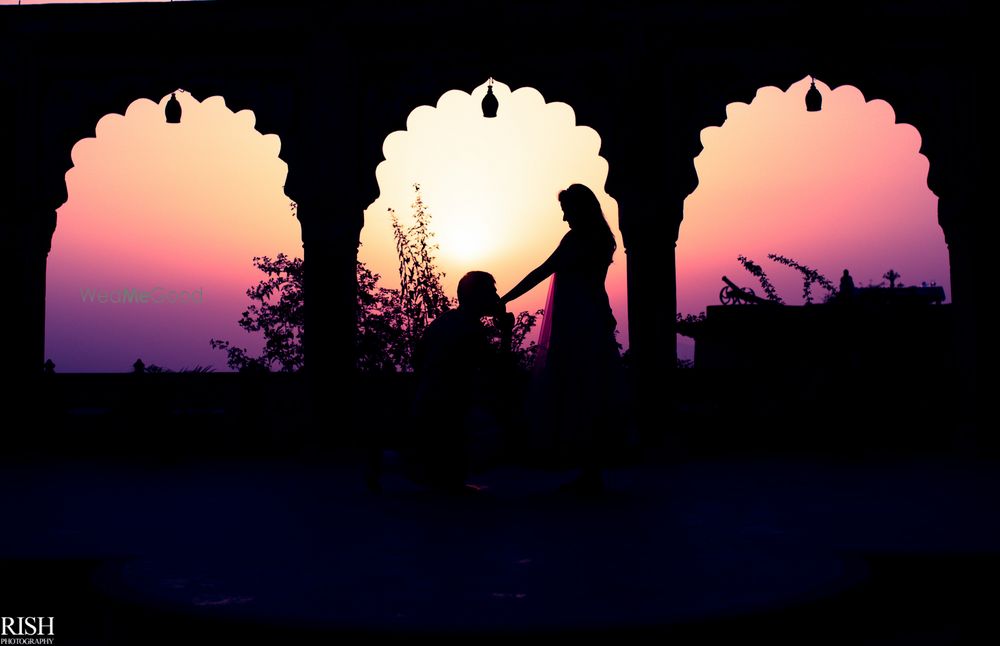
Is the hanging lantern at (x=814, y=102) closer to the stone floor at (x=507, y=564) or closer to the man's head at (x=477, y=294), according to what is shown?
the stone floor at (x=507, y=564)

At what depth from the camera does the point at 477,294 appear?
20.6ft

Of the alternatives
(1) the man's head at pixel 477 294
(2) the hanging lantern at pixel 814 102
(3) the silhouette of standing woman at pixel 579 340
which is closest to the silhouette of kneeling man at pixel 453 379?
(1) the man's head at pixel 477 294

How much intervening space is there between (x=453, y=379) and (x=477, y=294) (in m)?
0.53

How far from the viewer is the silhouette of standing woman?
6.05 meters

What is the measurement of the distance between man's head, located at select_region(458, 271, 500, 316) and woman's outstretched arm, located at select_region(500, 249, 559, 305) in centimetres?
10

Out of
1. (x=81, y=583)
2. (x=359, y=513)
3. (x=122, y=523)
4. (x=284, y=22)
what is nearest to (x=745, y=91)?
(x=284, y=22)

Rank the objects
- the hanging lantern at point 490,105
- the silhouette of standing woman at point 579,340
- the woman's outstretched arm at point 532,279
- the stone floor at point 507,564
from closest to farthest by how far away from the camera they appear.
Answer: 1. the stone floor at point 507,564
2. the silhouette of standing woman at point 579,340
3. the woman's outstretched arm at point 532,279
4. the hanging lantern at point 490,105

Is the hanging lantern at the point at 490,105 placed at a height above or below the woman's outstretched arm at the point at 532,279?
above

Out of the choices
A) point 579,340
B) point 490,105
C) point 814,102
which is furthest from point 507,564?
point 814,102

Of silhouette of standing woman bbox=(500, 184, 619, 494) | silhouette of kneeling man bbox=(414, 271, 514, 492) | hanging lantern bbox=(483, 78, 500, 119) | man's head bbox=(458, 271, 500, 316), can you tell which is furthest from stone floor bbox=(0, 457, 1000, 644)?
hanging lantern bbox=(483, 78, 500, 119)

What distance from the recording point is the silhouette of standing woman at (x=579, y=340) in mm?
6055

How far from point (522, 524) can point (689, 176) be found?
5719 mm

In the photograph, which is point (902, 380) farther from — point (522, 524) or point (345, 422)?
point (522, 524)

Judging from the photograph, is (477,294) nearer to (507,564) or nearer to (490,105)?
(507,564)
